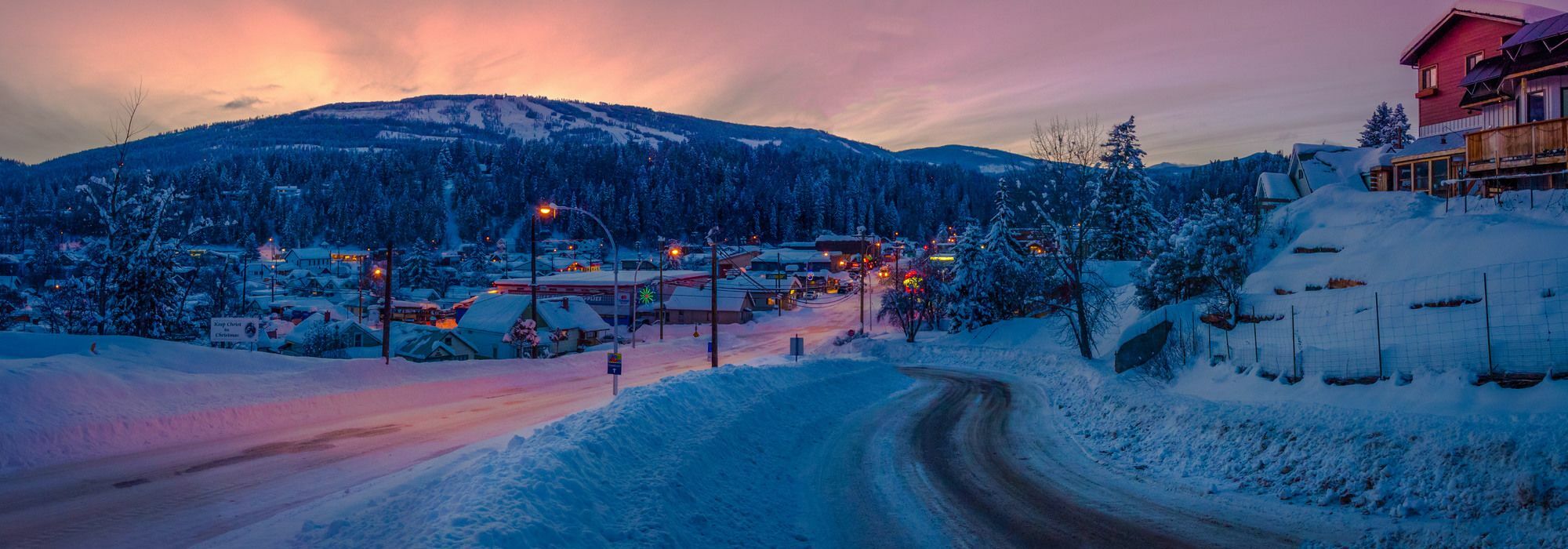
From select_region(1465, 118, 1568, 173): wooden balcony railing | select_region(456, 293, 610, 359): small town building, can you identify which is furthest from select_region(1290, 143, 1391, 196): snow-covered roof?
select_region(456, 293, 610, 359): small town building

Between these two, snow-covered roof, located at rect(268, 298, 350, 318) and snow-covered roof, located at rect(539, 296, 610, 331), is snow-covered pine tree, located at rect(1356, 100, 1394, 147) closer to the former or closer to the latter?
snow-covered roof, located at rect(539, 296, 610, 331)

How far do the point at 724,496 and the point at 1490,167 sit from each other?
27.3m

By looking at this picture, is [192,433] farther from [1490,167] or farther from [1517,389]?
[1490,167]

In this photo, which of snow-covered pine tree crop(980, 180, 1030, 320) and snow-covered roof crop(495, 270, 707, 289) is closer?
snow-covered pine tree crop(980, 180, 1030, 320)

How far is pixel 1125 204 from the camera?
188ft

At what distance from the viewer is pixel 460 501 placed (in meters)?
8.12

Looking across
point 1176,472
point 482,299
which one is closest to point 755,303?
point 482,299

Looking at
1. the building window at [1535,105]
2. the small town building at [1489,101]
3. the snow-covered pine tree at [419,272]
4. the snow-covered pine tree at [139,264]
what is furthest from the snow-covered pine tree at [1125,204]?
the snow-covered pine tree at [419,272]

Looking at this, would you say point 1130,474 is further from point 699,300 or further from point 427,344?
point 699,300

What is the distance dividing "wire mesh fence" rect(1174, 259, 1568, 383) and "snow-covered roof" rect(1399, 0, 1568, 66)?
18.7 m

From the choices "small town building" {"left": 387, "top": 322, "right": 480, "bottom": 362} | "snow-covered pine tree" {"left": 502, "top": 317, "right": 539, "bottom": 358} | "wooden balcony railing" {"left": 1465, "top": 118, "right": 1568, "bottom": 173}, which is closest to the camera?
"wooden balcony railing" {"left": 1465, "top": 118, "right": 1568, "bottom": 173}

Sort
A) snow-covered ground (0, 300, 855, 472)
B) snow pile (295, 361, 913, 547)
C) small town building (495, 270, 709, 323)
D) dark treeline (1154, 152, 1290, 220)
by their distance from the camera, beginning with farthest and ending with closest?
dark treeline (1154, 152, 1290, 220) → small town building (495, 270, 709, 323) → snow-covered ground (0, 300, 855, 472) → snow pile (295, 361, 913, 547)

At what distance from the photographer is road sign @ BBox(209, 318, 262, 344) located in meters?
28.8

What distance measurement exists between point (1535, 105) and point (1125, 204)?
32186mm
